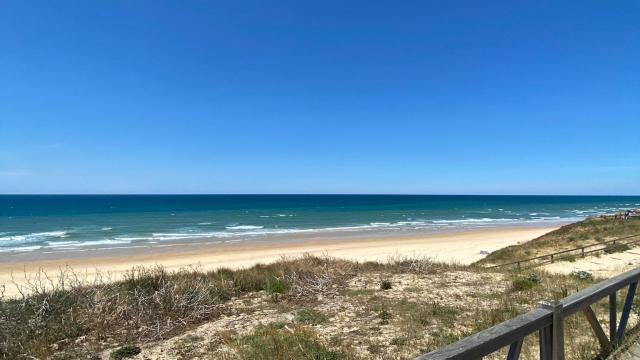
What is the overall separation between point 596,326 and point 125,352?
6.22 metres

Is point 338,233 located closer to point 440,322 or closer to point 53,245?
point 53,245

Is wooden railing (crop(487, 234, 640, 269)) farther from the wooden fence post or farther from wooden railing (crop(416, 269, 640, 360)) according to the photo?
the wooden fence post

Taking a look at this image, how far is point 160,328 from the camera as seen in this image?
6.65 m

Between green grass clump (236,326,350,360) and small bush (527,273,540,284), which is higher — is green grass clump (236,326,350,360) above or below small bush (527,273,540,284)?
above

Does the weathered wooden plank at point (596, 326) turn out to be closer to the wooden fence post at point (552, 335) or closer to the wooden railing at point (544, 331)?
the wooden railing at point (544, 331)

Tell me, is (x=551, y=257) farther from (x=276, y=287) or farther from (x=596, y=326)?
(x=596, y=326)

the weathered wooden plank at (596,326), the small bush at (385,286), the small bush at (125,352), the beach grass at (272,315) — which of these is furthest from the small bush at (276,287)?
the weathered wooden plank at (596,326)

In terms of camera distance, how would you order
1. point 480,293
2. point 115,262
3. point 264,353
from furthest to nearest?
point 115,262, point 480,293, point 264,353

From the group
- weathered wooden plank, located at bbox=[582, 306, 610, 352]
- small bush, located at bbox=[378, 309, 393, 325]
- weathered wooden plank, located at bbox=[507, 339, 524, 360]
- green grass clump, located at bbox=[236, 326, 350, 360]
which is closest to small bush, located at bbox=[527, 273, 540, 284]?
small bush, located at bbox=[378, 309, 393, 325]

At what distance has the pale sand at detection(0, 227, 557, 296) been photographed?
69.6ft

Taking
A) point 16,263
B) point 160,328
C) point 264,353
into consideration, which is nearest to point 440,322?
point 264,353

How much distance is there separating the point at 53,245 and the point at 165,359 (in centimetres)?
3226

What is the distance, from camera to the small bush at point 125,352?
18.2ft

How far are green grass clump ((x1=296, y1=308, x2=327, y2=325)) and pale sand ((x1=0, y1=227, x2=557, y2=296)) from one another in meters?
10.9
